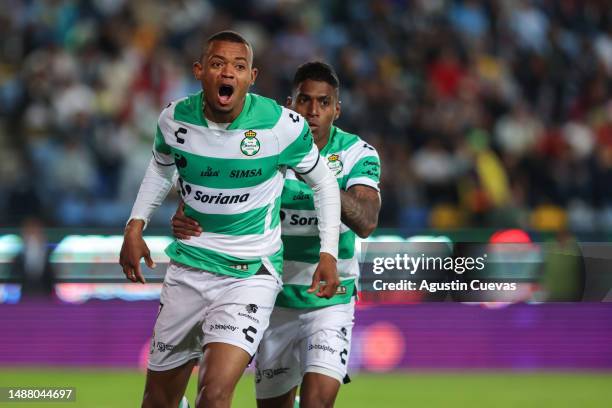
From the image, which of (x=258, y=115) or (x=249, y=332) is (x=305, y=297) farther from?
(x=258, y=115)

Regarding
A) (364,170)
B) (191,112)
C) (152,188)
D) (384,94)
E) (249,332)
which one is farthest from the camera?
(384,94)

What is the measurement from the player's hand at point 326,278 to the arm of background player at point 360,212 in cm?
44

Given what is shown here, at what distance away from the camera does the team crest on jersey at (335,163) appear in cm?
660

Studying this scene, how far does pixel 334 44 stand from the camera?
15320 mm

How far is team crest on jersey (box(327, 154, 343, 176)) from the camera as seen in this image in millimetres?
6602

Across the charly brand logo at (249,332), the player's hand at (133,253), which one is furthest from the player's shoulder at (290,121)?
the charly brand logo at (249,332)

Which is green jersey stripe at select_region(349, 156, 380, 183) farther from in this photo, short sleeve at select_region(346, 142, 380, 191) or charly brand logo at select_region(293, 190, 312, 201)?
charly brand logo at select_region(293, 190, 312, 201)

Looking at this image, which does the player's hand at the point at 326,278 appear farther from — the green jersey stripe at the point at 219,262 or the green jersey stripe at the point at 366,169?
the green jersey stripe at the point at 366,169

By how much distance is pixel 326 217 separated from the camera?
19.5 ft

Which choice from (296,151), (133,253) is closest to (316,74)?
(296,151)

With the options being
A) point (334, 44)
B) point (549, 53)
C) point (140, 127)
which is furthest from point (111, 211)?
point (549, 53)

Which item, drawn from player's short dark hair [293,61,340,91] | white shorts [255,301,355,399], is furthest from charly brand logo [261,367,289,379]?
player's short dark hair [293,61,340,91]

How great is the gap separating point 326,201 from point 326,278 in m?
0.44

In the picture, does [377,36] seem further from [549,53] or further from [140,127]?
[140,127]
